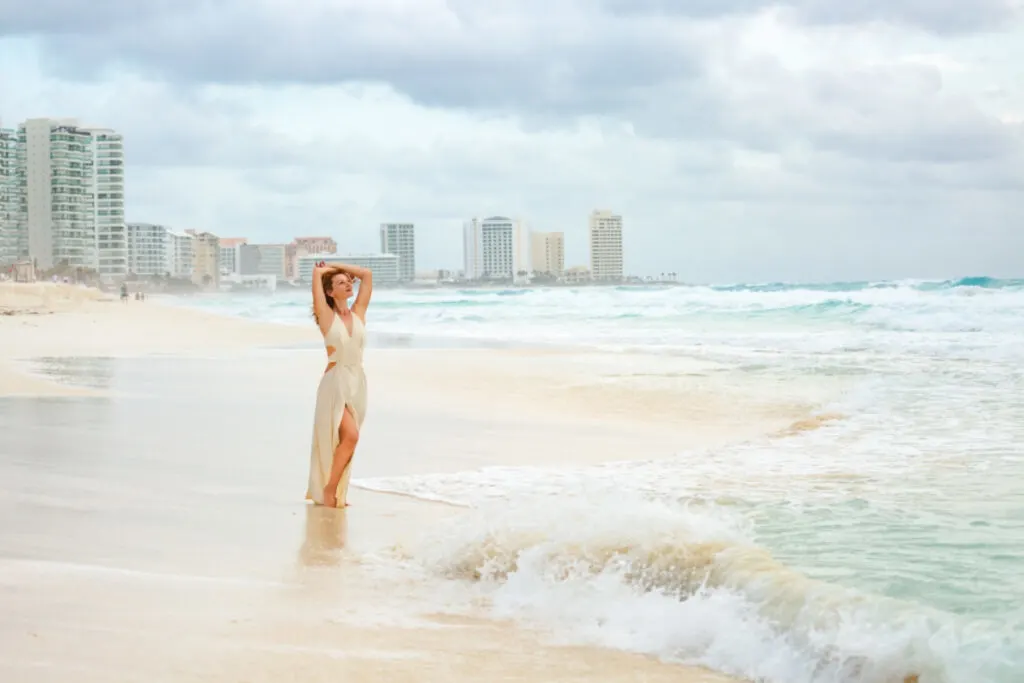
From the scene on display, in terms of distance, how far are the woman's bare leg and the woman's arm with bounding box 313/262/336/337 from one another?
540mm

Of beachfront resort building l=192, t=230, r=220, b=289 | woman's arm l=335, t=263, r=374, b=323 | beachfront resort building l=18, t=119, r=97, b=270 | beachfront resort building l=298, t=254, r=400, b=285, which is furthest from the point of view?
beachfront resort building l=192, t=230, r=220, b=289

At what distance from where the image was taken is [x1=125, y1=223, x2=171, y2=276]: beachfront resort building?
160 m

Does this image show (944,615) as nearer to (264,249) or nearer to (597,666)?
(597,666)

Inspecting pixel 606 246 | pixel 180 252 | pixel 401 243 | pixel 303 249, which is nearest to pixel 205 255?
pixel 180 252

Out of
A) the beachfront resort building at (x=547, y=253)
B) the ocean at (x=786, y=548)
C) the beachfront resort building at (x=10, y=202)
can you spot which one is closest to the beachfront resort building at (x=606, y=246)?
the beachfront resort building at (x=547, y=253)

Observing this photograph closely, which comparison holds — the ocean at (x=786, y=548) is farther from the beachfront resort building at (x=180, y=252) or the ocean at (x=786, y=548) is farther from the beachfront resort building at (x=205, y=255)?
the beachfront resort building at (x=180, y=252)

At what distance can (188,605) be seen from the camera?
4742 mm

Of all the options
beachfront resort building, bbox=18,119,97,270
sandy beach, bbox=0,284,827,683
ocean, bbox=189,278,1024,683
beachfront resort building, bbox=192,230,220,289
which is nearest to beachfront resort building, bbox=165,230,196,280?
beachfront resort building, bbox=192,230,220,289

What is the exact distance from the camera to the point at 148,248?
164 metres

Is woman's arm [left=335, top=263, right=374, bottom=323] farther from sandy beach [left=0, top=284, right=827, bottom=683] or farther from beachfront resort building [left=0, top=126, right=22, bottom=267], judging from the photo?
beachfront resort building [left=0, top=126, right=22, bottom=267]

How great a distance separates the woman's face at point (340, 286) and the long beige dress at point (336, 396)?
130mm

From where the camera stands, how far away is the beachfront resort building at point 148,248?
526ft

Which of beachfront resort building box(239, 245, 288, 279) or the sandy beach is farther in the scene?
beachfront resort building box(239, 245, 288, 279)

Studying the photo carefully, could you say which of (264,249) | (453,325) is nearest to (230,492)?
(453,325)
